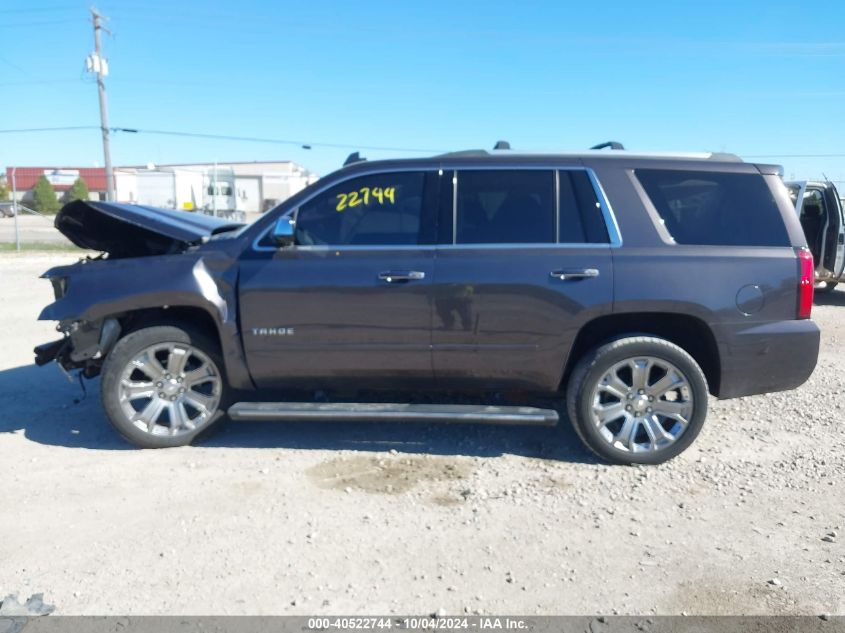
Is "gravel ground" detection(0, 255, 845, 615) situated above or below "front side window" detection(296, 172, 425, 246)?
below

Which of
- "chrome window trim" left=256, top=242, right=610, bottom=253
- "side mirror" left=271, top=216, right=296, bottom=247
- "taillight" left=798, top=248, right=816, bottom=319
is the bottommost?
"taillight" left=798, top=248, right=816, bottom=319

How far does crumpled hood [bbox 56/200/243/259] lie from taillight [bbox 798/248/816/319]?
3.99 meters

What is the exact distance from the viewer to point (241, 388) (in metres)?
4.57

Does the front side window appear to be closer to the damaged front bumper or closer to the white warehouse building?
the damaged front bumper

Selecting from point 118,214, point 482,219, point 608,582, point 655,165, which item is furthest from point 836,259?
point 118,214

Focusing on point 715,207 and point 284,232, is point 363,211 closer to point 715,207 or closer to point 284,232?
point 284,232

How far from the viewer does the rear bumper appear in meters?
4.25

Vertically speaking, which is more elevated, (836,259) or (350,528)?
(836,259)

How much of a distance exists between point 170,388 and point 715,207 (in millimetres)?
3835

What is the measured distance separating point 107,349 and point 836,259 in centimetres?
1117

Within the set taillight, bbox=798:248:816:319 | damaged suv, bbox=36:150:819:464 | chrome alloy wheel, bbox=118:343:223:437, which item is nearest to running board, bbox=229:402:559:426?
damaged suv, bbox=36:150:819:464

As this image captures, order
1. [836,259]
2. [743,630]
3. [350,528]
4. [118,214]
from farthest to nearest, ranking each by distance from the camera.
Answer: [836,259] → [118,214] → [350,528] → [743,630]

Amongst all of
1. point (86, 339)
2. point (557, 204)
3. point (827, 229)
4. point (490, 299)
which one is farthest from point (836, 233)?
point (86, 339)

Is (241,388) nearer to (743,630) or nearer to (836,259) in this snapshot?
(743,630)
